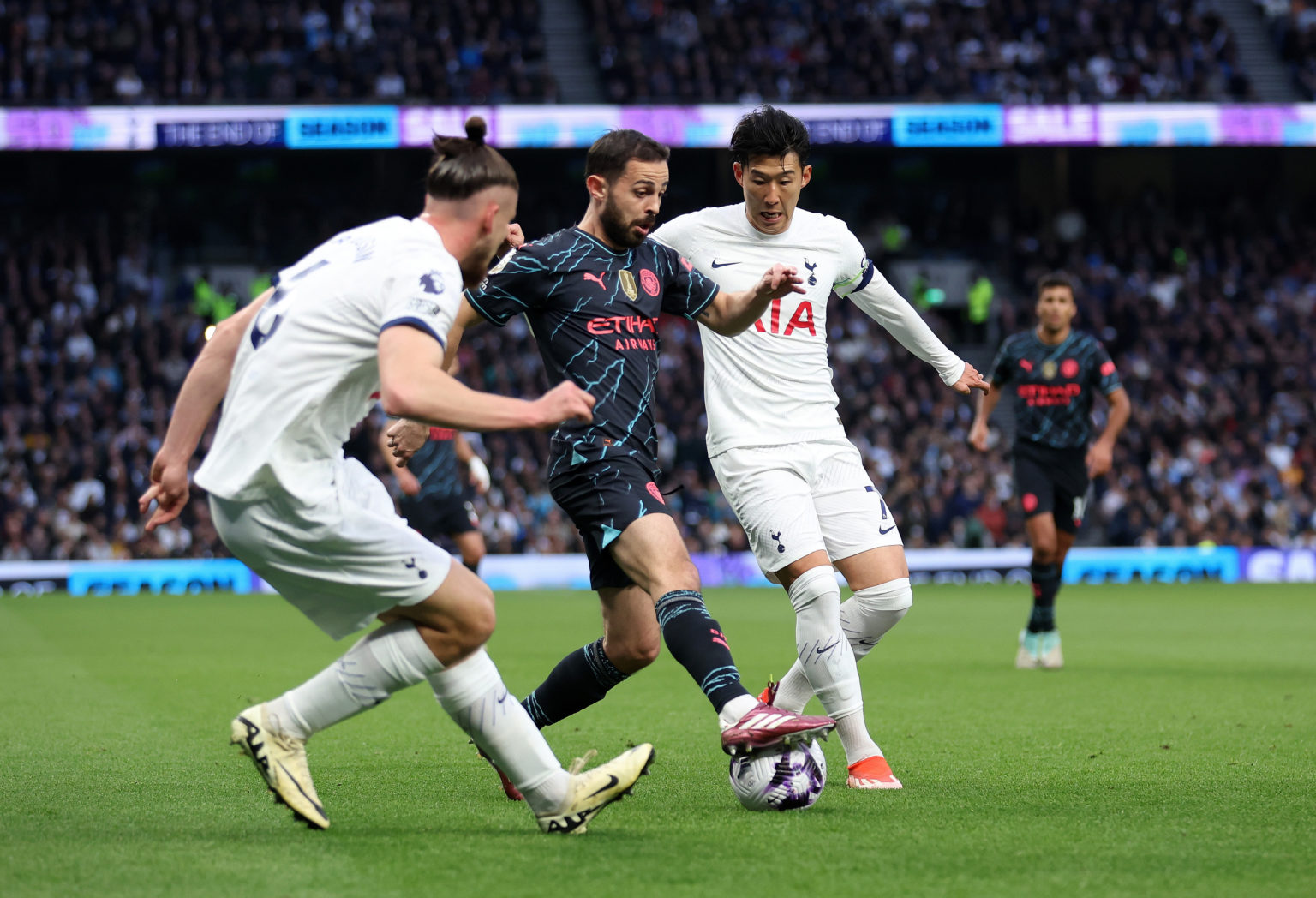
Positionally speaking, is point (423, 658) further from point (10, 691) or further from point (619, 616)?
point (10, 691)

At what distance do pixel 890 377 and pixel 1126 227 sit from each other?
24.6 ft

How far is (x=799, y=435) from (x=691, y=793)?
55.3 inches

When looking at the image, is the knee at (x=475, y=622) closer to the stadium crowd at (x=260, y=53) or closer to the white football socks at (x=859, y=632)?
the white football socks at (x=859, y=632)

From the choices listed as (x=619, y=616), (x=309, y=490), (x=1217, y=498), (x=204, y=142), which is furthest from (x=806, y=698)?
(x=204, y=142)

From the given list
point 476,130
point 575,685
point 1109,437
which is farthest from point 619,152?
point 1109,437

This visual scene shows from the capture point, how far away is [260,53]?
26.3 meters

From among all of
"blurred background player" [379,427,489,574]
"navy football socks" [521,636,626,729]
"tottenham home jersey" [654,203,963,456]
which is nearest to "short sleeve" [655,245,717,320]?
"tottenham home jersey" [654,203,963,456]

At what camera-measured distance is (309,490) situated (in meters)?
4.06

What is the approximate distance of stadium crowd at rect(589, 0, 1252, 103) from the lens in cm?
2689

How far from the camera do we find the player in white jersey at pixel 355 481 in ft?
13.3

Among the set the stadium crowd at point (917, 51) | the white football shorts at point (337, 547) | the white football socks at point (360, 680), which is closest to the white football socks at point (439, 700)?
the white football socks at point (360, 680)

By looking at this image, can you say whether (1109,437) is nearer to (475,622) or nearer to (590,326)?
(590,326)

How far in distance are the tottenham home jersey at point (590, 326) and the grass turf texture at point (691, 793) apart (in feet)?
4.04

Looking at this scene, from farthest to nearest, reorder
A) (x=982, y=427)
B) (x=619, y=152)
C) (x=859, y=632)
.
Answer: (x=982, y=427) → (x=859, y=632) → (x=619, y=152)
